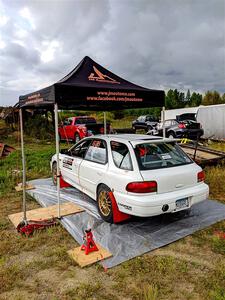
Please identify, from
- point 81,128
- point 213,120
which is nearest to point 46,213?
point 81,128

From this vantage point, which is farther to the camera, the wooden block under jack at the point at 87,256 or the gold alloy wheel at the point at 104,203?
the gold alloy wheel at the point at 104,203

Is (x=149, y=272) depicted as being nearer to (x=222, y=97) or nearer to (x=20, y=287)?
(x=20, y=287)

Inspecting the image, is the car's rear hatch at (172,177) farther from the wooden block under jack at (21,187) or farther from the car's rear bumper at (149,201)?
the wooden block under jack at (21,187)

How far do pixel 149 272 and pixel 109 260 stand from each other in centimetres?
55

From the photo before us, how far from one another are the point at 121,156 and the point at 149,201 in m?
0.92

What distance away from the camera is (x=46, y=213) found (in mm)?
4984

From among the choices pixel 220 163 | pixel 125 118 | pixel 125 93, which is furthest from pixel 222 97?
pixel 125 93

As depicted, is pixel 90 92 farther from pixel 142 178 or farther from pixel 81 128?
pixel 81 128

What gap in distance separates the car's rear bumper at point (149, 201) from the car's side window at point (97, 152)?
0.83 metres

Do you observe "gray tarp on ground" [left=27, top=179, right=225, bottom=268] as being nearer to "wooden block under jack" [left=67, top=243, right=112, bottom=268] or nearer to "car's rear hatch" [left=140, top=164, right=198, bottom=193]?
"wooden block under jack" [left=67, top=243, right=112, bottom=268]

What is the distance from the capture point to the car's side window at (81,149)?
18.0 feet

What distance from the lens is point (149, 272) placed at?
10.4 ft

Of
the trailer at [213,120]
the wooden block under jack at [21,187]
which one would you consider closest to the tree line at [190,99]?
the trailer at [213,120]

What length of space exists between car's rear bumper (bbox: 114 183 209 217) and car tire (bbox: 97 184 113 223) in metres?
0.27
